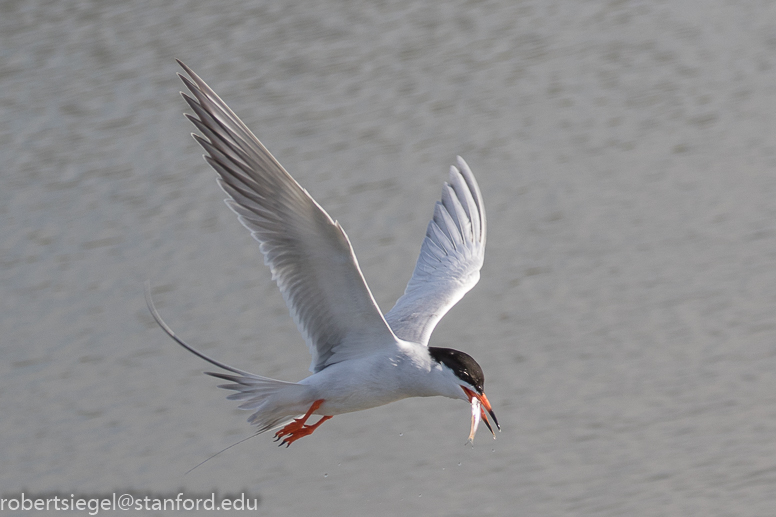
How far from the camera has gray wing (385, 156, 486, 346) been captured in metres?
5.13

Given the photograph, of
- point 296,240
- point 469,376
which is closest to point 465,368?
point 469,376

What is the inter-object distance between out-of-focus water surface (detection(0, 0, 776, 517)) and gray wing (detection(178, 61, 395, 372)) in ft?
4.84

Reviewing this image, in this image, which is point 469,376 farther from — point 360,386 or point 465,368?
point 360,386

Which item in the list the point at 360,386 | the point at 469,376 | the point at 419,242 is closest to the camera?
the point at 469,376

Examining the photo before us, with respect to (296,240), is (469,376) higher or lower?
lower

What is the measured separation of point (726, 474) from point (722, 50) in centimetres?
562

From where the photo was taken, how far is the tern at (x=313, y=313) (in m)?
4.03

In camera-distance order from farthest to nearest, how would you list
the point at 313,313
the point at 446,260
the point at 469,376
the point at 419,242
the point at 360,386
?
the point at 419,242, the point at 446,260, the point at 313,313, the point at 360,386, the point at 469,376

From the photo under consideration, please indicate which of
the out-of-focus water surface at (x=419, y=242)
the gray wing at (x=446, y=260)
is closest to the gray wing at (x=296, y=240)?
the gray wing at (x=446, y=260)

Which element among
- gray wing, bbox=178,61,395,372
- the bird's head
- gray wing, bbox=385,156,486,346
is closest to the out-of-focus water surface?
gray wing, bbox=385,156,486,346

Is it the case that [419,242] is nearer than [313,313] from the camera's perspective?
No

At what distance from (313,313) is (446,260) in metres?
1.37

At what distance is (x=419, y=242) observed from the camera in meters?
7.81

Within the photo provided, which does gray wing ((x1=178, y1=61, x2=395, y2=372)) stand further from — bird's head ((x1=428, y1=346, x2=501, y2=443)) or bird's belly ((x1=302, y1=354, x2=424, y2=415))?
bird's head ((x1=428, y1=346, x2=501, y2=443))
